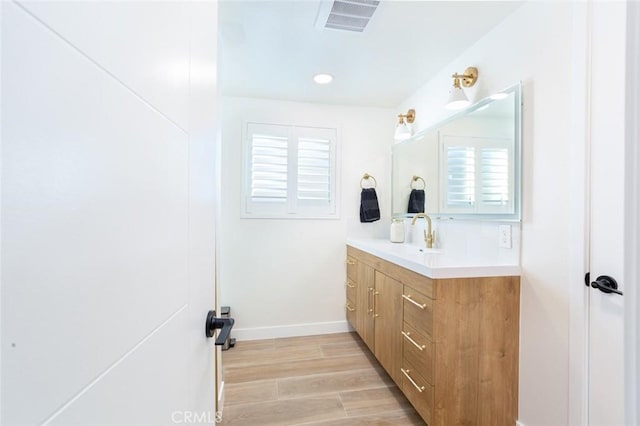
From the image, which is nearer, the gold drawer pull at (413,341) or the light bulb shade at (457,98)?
the gold drawer pull at (413,341)

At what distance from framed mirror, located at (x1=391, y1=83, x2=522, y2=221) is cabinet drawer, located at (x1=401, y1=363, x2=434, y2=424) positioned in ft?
3.40

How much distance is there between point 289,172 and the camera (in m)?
2.96

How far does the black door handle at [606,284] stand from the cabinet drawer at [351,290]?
72.4 inches

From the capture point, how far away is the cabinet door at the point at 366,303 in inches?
93.0

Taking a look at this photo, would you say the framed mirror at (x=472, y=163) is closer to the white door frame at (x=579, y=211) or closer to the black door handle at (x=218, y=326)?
the white door frame at (x=579, y=211)

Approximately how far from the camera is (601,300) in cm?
117

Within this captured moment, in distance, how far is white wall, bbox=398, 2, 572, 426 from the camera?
1329mm

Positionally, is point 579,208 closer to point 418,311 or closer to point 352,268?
point 418,311

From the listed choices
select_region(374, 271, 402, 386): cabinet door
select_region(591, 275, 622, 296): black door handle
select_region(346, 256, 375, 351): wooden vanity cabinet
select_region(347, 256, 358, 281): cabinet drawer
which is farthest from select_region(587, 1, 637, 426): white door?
select_region(347, 256, 358, 281): cabinet drawer

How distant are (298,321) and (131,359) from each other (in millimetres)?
2711

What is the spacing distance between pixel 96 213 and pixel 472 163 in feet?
6.82

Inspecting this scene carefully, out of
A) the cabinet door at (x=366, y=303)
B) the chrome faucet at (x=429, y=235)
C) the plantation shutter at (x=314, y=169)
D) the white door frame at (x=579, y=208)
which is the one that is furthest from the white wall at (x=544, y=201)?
the plantation shutter at (x=314, y=169)

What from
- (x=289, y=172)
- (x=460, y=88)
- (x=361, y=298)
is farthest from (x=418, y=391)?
(x=289, y=172)

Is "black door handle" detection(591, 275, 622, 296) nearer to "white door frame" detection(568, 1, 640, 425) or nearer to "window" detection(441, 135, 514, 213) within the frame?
"white door frame" detection(568, 1, 640, 425)
